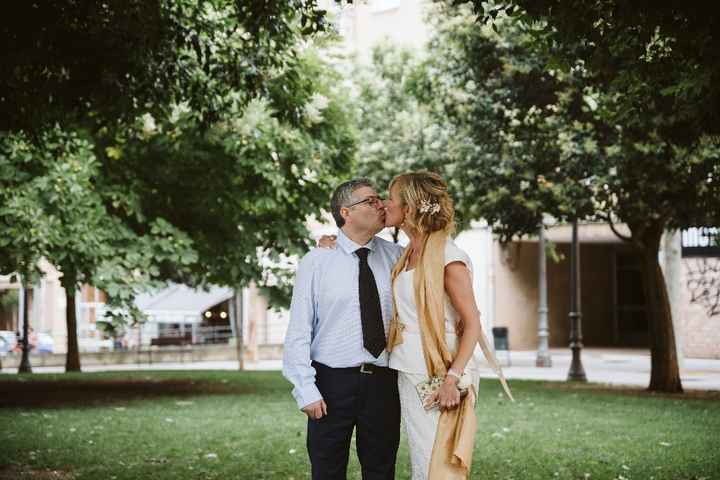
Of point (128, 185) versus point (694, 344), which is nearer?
point (128, 185)

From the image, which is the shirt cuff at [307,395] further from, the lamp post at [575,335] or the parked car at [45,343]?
the parked car at [45,343]

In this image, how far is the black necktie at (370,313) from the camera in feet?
16.4

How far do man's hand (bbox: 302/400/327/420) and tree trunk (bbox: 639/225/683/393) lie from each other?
14.8m

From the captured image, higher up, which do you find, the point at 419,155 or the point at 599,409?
the point at 419,155

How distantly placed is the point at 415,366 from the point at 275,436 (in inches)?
295

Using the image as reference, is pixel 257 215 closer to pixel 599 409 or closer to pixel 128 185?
pixel 128 185

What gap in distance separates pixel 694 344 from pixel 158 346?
2153cm

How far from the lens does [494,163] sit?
769 inches

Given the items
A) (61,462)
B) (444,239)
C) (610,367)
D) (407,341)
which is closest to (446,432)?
(407,341)

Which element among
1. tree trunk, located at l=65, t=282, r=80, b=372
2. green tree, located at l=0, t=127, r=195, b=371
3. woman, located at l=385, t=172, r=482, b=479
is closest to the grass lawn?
green tree, located at l=0, t=127, r=195, b=371

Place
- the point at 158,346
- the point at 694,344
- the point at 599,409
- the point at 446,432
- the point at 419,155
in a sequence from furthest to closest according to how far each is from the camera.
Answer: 1. the point at 158,346
2. the point at 694,344
3. the point at 419,155
4. the point at 599,409
5. the point at 446,432

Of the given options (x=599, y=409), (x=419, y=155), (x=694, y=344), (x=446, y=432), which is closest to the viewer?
(x=446, y=432)

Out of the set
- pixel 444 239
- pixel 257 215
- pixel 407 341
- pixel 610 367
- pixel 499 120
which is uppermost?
pixel 499 120

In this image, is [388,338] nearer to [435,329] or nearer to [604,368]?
[435,329]
